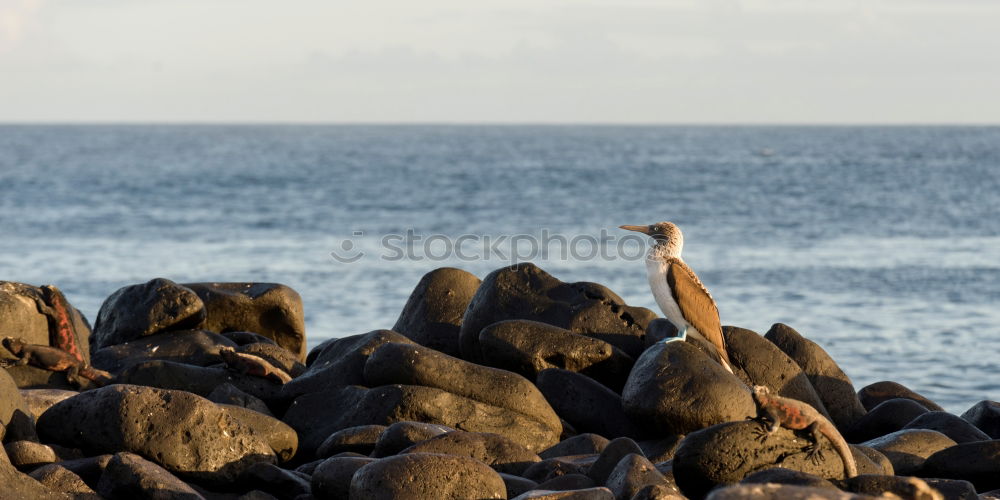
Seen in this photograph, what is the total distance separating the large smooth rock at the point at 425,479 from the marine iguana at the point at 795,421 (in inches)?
60.0

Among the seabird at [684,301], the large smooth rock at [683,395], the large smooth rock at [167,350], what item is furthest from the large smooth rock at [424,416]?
the large smooth rock at [167,350]

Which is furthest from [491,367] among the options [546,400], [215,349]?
[215,349]

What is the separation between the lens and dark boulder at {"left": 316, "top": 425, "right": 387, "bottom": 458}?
7.41 metres

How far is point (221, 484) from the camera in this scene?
679 centimetres

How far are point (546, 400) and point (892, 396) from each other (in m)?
3.57

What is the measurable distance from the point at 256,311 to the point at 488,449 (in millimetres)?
4949

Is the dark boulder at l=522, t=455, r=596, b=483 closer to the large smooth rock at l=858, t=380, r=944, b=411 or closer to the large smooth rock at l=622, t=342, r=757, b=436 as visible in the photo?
the large smooth rock at l=622, t=342, r=757, b=436

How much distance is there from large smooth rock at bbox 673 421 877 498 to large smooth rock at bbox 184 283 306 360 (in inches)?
224

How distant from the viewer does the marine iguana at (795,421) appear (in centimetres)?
652

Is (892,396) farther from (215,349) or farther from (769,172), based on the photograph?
(769,172)

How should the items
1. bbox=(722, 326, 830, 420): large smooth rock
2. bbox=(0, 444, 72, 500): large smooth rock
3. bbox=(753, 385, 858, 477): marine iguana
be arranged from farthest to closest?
1. bbox=(722, 326, 830, 420): large smooth rock
2. bbox=(753, 385, 858, 477): marine iguana
3. bbox=(0, 444, 72, 500): large smooth rock

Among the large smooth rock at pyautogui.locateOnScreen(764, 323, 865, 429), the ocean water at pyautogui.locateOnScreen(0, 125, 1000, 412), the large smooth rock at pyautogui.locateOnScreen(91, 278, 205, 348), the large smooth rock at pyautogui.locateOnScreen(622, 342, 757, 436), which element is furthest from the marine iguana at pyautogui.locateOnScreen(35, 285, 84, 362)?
the ocean water at pyautogui.locateOnScreen(0, 125, 1000, 412)

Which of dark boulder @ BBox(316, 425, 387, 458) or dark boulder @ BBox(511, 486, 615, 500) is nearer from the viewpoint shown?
dark boulder @ BBox(511, 486, 615, 500)

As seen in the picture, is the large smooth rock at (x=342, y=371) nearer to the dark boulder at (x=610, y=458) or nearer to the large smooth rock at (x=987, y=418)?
the dark boulder at (x=610, y=458)
